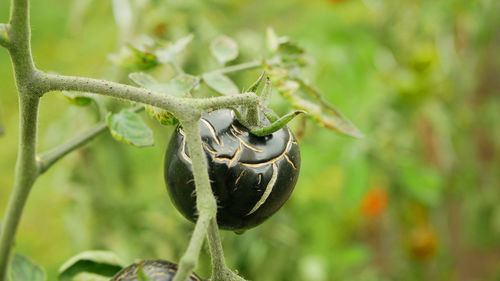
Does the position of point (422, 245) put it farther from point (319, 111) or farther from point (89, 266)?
point (89, 266)

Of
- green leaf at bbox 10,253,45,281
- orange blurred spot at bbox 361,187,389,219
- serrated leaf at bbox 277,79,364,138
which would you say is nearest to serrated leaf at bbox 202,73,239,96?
serrated leaf at bbox 277,79,364,138

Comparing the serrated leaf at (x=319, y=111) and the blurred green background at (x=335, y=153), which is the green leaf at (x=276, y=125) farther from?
the blurred green background at (x=335, y=153)

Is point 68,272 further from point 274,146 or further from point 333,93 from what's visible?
point 333,93

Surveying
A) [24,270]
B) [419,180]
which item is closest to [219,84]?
[24,270]

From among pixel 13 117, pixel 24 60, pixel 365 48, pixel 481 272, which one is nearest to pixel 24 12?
pixel 24 60

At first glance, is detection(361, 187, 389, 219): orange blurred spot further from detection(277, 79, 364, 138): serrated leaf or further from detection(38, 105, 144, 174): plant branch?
detection(38, 105, 144, 174): plant branch

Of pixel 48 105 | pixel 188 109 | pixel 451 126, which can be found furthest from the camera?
pixel 48 105
